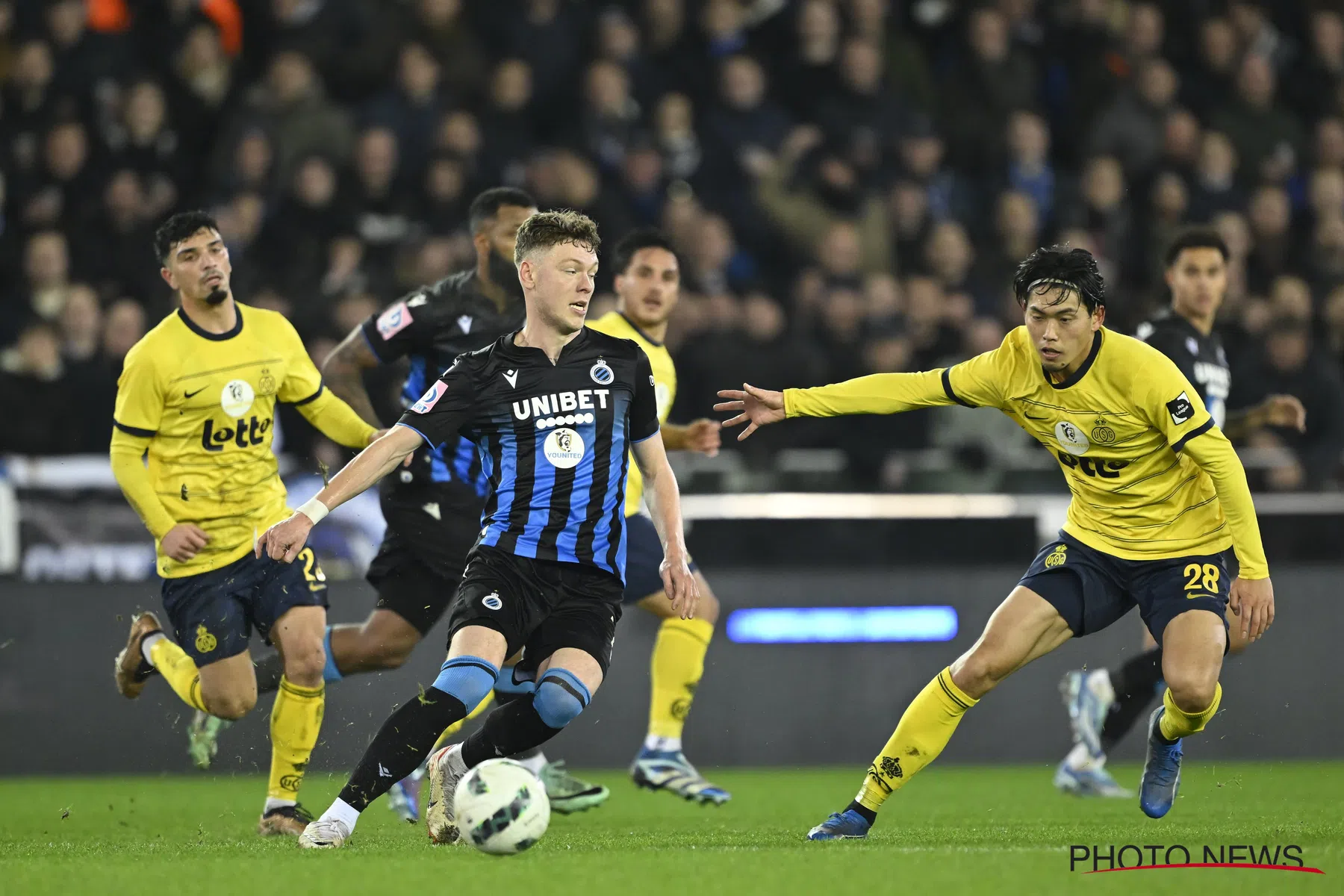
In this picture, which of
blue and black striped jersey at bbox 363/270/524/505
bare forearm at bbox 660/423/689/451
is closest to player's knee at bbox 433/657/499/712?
blue and black striped jersey at bbox 363/270/524/505

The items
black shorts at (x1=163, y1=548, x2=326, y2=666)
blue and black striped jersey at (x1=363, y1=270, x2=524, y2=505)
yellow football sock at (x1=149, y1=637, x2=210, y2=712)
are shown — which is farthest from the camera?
blue and black striped jersey at (x1=363, y1=270, x2=524, y2=505)

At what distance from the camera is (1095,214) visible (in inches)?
514

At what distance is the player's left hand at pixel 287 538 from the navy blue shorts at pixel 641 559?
2.59 m

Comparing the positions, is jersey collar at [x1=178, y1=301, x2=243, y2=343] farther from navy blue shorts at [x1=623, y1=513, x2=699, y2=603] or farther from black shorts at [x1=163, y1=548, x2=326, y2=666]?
navy blue shorts at [x1=623, y1=513, x2=699, y2=603]

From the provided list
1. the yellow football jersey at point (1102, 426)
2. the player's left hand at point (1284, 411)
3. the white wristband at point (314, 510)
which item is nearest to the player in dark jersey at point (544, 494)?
the white wristband at point (314, 510)

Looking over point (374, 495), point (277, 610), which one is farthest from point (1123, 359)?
point (374, 495)

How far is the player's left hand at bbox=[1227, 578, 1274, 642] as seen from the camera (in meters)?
6.19

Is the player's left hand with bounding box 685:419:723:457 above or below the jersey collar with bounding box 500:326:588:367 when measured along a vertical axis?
below

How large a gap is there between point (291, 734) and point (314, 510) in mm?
1718

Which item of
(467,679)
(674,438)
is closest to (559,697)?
(467,679)

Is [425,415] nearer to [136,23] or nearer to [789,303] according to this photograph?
[789,303]

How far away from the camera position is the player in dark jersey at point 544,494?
19.2 feet

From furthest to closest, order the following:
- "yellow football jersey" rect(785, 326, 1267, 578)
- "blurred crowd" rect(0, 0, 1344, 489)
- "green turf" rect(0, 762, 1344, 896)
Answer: "blurred crowd" rect(0, 0, 1344, 489) < "yellow football jersey" rect(785, 326, 1267, 578) < "green turf" rect(0, 762, 1344, 896)

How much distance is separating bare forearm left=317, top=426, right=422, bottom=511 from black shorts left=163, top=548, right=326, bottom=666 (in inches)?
50.7
